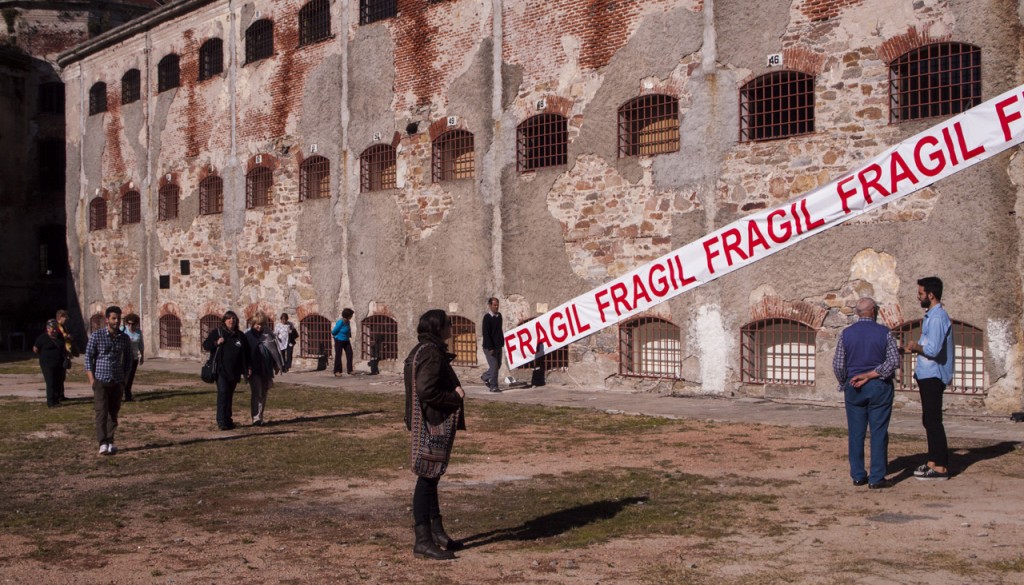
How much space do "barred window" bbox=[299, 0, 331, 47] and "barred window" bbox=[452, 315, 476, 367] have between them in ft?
25.1

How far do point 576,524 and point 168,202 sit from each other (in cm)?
2341

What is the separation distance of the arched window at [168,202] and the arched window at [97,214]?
3455 mm

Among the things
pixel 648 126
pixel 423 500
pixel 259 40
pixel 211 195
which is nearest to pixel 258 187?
pixel 211 195

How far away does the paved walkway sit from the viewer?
12961 millimetres

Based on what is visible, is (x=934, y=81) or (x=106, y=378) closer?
(x=106, y=378)

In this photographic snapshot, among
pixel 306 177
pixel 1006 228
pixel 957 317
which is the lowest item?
pixel 957 317

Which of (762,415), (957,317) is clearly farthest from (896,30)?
(762,415)

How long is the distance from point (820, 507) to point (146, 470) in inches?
264

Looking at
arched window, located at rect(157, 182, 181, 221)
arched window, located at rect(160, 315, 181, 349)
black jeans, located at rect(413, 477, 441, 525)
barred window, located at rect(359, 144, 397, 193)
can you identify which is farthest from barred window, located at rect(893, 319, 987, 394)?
arched window, located at rect(157, 182, 181, 221)

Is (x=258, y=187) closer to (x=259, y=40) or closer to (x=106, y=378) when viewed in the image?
(x=259, y=40)

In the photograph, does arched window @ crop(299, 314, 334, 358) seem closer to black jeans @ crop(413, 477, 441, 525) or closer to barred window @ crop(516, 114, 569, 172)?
barred window @ crop(516, 114, 569, 172)

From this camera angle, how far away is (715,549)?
7043 mm

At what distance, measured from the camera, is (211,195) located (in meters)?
27.1

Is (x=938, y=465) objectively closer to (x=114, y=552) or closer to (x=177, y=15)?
(x=114, y=552)
